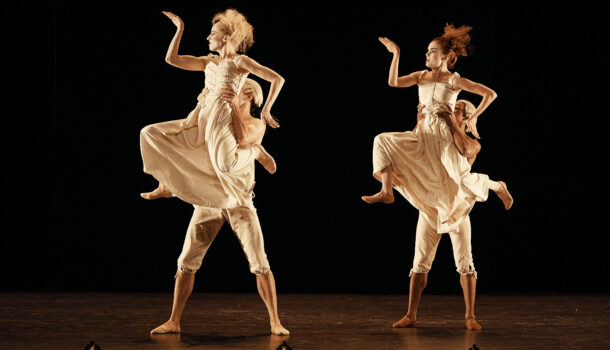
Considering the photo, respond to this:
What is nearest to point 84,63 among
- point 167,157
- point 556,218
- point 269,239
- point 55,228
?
point 55,228

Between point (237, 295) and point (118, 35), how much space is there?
229 cm

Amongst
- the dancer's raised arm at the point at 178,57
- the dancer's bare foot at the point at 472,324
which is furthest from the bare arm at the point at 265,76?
the dancer's bare foot at the point at 472,324

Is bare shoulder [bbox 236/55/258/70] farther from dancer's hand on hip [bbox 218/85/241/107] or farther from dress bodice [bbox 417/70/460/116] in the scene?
dress bodice [bbox 417/70/460/116]

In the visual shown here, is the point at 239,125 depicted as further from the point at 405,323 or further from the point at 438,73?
the point at 405,323

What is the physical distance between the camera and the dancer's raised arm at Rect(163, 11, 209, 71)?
15.0 feet

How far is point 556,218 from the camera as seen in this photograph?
276 inches

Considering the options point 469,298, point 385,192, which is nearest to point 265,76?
point 385,192

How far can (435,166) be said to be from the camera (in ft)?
16.2

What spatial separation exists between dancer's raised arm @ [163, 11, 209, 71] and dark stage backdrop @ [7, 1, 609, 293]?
2002 millimetres

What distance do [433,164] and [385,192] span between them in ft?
1.17

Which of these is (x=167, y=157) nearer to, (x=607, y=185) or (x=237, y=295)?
(x=237, y=295)

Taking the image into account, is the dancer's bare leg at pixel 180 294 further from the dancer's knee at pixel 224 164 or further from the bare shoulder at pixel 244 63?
the bare shoulder at pixel 244 63

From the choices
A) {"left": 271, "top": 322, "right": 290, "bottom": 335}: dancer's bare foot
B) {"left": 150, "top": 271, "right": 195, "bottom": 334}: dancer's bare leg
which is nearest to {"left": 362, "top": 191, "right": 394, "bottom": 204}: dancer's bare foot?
{"left": 271, "top": 322, "right": 290, "bottom": 335}: dancer's bare foot

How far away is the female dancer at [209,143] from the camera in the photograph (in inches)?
176
